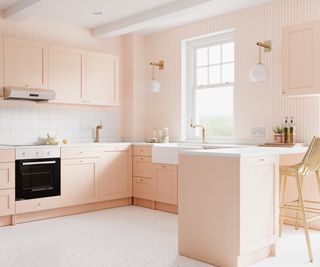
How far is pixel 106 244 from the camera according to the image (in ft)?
12.2

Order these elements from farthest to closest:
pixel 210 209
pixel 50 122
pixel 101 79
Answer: pixel 101 79, pixel 50 122, pixel 210 209

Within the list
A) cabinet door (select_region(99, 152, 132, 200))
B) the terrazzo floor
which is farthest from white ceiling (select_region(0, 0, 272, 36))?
the terrazzo floor

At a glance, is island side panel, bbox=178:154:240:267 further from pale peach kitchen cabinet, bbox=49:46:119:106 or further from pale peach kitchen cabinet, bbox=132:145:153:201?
pale peach kitchen cabinet, bbox=49:46:119:106

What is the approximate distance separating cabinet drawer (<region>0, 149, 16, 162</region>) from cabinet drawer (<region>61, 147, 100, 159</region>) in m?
0.64

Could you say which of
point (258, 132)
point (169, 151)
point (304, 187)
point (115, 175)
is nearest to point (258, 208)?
point (304, 187)

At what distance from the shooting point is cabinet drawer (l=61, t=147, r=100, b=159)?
4.93m

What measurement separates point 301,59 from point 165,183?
2280 millimetres

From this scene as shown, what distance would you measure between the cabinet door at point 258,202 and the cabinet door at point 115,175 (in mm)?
2679

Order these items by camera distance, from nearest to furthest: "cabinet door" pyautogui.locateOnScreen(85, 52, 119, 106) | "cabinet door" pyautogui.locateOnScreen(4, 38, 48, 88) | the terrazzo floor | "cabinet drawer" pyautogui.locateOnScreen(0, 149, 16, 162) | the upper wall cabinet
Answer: the terrazzo floor, the upper wall cabinet, "cabinet drawer" pyautogui.locateOnScreen(0, 149, 16, 162), "cabinet door" pyautogui.locateOnScreen(4, 38, 48, 88), "cabinet door" pyautogui.locateOnScreen(85, 52, 119, 106)

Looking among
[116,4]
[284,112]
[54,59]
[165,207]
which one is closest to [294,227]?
[284,112]

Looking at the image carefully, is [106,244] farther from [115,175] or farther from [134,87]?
[134,87]

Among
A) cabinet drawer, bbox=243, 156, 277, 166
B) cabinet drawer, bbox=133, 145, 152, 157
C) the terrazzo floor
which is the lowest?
the terrazzo floor

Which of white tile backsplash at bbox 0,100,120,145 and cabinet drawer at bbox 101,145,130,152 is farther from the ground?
white tile backsplash at bbox 0,100,120,145

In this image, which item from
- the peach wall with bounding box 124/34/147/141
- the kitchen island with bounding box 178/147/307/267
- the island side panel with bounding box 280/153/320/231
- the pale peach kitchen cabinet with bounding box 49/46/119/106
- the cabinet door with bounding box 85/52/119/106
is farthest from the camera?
the peach wall with bounding box 124/34/147/141
